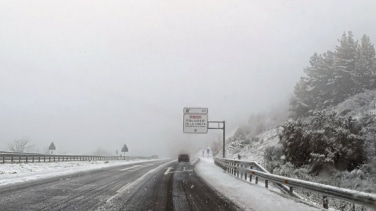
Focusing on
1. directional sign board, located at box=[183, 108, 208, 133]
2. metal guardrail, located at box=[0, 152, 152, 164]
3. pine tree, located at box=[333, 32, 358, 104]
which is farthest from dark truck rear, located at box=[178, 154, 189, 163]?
pine tree, located at box=[333, 32, 358, 104]

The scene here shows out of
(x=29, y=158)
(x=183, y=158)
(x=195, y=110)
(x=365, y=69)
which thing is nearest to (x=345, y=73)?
(x=365, y=69)

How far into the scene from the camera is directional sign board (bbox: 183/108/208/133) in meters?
36.1

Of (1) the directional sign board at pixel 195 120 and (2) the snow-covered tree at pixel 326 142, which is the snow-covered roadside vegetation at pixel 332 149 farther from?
(1) the directional sign board at pixel 195 120

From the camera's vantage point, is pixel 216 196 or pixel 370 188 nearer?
pixel 216 196

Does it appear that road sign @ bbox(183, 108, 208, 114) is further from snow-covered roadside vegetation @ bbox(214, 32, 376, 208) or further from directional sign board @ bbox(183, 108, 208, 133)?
snow-covered roadside vegetation @ bbox(214, 32, 376, 208)

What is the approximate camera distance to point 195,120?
1421 inches

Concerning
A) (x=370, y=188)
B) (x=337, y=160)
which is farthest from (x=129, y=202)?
(x=337, y=160)

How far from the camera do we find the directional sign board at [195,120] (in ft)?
118

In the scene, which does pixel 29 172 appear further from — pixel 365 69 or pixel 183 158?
pixel 365 69

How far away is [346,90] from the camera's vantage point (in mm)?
45031

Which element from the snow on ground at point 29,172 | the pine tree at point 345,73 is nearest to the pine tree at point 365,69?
the pine tree at point 345,73

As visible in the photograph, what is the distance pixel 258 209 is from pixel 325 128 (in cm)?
1752

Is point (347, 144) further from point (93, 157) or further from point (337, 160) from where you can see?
point (93, 157)

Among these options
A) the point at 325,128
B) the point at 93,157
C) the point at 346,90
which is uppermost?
the point at 346,90
